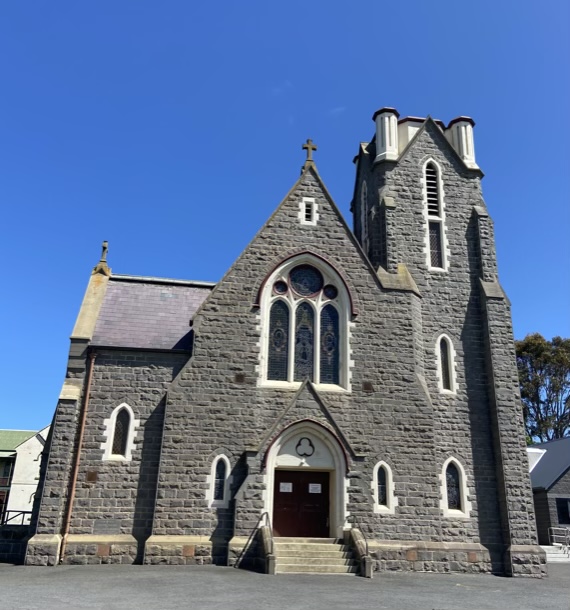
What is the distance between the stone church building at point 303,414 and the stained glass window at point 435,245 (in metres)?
0.07

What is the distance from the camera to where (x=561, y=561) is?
2334cm

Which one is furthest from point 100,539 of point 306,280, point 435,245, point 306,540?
point 435,245

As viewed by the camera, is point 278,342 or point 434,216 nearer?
point 278,342

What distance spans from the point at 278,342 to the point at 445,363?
5.65 meters

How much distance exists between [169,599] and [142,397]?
7741 millimetres

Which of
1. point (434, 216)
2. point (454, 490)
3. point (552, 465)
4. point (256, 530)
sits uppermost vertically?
point (434, 216)

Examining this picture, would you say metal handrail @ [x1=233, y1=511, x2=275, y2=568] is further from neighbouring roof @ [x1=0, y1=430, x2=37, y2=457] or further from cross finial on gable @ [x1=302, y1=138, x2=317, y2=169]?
neighbouring roof @ [x1=0, y1=430, x2=37, y2=457]

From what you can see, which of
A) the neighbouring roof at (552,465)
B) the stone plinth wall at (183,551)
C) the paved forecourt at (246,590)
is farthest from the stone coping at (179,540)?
the neighbouring roof at (552,465)

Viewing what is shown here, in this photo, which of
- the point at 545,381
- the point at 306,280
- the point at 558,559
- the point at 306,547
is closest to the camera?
the point at 306,547

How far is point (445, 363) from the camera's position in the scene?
1858 centimetres

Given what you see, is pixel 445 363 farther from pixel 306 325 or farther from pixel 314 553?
pixel 314 553

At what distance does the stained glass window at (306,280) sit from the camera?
1816 centimetres

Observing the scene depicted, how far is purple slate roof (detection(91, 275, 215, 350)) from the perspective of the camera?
17.4 m

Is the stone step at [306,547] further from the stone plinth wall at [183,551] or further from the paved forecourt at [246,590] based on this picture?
the stone plinth wall at [183,551]
